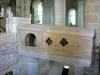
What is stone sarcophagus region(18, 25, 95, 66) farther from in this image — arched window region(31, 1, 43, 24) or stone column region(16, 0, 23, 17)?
arched window region(31, 1, 43, 24)

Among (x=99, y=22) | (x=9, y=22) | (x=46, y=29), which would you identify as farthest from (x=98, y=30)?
(x=9, y=22)

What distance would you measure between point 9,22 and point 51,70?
1227mm

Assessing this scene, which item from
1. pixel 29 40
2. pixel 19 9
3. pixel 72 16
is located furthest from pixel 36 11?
pixel 29 40

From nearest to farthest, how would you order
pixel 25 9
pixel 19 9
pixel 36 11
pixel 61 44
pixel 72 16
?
pixel 61 44 < pixel 19 9 < pixel 25 9 < pixel 36 11 < pixel 72 16

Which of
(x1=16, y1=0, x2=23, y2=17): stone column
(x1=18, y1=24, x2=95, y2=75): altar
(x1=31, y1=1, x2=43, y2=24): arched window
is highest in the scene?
(x1=31, y1=1, x2=43, y2=24): arched window

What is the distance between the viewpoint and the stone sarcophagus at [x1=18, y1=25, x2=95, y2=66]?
2728mm

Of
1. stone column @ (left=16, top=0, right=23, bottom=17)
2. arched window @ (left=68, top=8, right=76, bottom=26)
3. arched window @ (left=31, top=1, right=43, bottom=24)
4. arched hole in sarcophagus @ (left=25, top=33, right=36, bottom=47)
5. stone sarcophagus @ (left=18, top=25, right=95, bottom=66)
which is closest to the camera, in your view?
stone sarcophagus @ (left=18, top=25, right=95, bottom=66)

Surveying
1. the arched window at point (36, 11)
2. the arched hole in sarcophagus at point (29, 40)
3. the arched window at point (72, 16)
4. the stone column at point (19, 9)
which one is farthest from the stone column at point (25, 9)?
the arched window at point (72, 16)

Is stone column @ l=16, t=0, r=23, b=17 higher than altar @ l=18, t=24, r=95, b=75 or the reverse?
higher

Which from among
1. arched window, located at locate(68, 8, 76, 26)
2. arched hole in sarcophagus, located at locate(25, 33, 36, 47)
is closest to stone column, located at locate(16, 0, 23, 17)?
arched hole in sarcophagus, located at locate(25, 33, 36, 47)

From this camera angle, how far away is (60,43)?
2918 mm

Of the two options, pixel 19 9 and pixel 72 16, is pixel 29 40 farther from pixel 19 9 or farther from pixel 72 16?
pixel 72 16

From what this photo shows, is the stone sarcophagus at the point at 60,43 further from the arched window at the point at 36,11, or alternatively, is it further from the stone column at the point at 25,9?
the arched window at the point at 36,11

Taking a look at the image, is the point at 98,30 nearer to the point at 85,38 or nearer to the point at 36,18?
the point at 85,38
